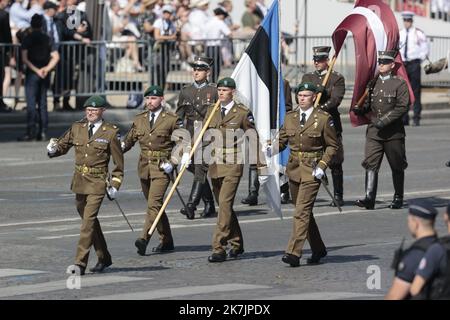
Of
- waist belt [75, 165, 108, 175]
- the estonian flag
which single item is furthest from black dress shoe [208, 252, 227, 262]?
the estonian flag

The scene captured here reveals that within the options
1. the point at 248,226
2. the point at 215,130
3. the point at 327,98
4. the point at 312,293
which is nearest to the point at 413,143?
the point at 327,98

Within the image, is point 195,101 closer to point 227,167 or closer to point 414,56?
point 227,167

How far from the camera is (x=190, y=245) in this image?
53.2ft

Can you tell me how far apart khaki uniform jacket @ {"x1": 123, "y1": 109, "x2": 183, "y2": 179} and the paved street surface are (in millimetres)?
908

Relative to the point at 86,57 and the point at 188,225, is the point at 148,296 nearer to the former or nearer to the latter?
the point at 188,225

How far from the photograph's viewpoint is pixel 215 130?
15.7 m

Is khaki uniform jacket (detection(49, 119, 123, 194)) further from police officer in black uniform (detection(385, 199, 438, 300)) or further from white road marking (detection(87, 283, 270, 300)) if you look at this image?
police officer in black uniform (detection(385, 199, 438, 300))

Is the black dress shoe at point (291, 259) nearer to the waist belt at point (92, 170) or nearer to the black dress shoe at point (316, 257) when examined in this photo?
the black dress shoe at point (316, 257)

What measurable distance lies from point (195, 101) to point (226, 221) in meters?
3.75

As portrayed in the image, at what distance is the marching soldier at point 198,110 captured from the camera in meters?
18.2

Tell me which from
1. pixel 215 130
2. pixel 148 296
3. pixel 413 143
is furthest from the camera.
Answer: pixel 413 143

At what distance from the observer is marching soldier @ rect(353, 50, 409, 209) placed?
19.1 meters
